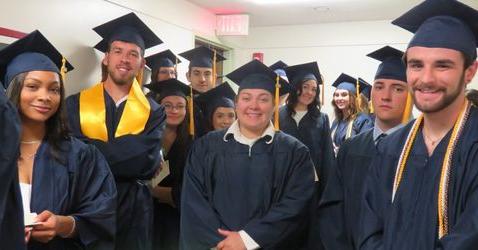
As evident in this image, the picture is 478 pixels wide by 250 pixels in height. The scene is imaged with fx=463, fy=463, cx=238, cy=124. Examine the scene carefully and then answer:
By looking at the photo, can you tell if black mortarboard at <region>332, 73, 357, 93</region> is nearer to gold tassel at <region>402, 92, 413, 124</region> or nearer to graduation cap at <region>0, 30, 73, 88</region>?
gold tassel at <region>402, 92, 413, 124</region>

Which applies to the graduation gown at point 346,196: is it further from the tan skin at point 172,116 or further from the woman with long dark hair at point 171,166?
the tan skin at point 172,116

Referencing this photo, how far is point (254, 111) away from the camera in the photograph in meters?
2.75

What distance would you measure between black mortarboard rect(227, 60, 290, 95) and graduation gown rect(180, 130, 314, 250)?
13.8 inches

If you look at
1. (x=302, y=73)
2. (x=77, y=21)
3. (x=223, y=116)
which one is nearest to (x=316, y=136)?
(x=302, y=73)

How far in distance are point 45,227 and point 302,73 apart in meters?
2.99

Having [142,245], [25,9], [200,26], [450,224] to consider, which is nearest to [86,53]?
[25,9]

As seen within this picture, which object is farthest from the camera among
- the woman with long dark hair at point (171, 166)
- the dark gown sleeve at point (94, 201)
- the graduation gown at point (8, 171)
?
the woman with long dark hair at point (171, 166)

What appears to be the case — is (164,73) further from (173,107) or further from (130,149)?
(130,149)

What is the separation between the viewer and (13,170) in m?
1.32

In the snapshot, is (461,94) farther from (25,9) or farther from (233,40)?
(233,40)

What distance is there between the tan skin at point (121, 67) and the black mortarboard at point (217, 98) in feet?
2.48

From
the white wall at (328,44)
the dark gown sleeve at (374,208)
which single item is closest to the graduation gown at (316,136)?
the dark gown sleeve at (374,208)

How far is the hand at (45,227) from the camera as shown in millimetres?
2012

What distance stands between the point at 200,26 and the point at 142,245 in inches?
176
